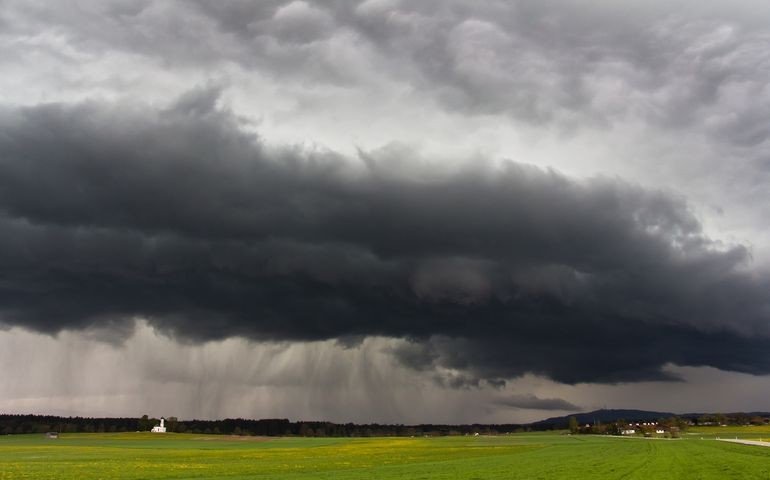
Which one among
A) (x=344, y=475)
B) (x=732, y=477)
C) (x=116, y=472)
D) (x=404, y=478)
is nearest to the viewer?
(x=732, y=477)

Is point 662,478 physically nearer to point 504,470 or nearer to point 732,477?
point 732,477

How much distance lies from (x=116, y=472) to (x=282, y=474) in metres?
19.6

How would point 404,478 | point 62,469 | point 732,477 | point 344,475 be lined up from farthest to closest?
point 62,469 < point 344,475 < point 404,478 < point 732,477

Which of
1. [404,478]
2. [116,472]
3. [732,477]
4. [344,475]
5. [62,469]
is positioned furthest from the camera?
[62,469]

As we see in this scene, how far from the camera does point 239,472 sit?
77.4m

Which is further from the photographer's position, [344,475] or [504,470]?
[504,470]

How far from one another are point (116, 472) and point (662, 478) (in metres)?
58.5

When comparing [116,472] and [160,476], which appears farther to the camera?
[116,472]

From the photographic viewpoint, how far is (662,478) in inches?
2469

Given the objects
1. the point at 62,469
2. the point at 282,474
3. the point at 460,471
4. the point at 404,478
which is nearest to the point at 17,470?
the point at 62,469

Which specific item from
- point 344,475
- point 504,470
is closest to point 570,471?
point 504,470

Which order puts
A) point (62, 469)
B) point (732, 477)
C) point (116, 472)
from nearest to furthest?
point (732, 477) < point (116, 472) < point (62, 469)

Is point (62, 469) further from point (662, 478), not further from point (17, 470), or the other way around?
point (662, 478)

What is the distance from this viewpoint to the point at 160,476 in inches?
2808
